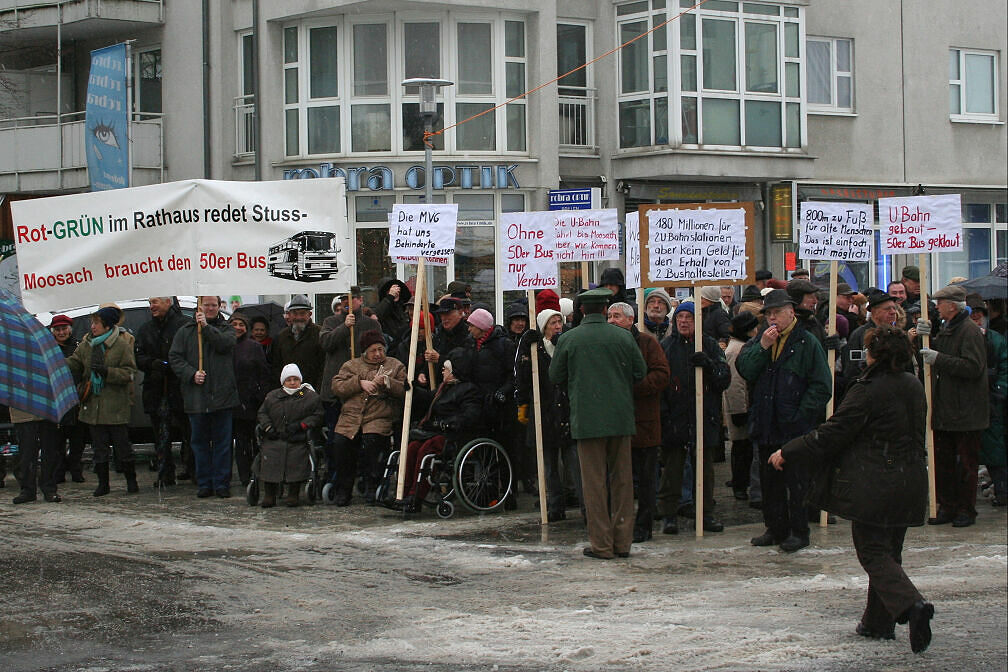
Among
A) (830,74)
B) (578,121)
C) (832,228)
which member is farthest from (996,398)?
(830,74)

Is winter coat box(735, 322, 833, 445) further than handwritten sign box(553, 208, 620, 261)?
No

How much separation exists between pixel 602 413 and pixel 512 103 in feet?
51.1

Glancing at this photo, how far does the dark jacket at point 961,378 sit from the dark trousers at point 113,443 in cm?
810

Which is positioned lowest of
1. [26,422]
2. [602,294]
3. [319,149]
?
[26,422]

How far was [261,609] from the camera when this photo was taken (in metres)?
8.29

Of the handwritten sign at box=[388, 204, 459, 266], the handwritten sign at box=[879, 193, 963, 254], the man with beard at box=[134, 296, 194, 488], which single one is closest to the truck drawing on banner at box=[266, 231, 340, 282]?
the handwritten sign at box=[388, 204, 459, 266]

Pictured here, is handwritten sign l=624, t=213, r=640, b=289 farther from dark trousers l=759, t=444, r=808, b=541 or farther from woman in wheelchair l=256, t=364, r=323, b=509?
woman in wheelchair l=256, t=364, r=323, b=509

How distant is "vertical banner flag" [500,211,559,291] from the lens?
11875 millimetres

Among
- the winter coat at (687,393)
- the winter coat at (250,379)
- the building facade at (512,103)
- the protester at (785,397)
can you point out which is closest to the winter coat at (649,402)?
the winter coat at (687,393)

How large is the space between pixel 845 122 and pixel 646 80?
5.30 meters

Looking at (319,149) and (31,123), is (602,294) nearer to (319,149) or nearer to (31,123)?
(319,149)

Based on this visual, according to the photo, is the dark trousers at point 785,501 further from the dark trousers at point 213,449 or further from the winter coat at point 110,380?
the winter coat at point 110,380

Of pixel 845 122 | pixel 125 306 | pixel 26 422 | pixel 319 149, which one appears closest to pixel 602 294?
pixel 26 422

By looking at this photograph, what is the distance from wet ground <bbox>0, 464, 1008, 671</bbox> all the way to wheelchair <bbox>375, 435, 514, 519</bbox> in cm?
22
